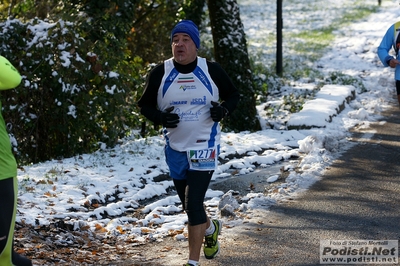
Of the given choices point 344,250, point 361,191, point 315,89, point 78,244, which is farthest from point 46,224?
point 315,89

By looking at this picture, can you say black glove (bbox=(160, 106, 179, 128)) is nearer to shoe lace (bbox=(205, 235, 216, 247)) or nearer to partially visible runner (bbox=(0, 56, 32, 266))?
shoe lace (bbox=(205, 235, 216, 247))

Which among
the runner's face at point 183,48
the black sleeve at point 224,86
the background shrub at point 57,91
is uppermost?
the runner's face at point 183,48

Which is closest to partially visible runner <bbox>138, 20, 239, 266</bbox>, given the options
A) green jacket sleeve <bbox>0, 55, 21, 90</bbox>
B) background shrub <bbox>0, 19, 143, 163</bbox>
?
green jacket sleeve <bbox>0, 55, 21, 90</bbox>

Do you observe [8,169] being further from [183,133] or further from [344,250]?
[344,250]

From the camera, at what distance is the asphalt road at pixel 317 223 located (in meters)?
5.93

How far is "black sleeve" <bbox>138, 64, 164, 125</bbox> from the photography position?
5.57 metres

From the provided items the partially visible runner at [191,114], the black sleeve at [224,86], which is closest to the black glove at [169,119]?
the partially visible runner at [191,114]

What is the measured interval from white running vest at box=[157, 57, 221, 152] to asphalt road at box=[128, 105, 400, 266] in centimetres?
102

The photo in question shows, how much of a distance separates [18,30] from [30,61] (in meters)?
0.47

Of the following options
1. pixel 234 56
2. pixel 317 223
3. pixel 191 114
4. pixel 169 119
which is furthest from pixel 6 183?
pixel 234 56

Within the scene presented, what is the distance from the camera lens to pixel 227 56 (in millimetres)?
13125

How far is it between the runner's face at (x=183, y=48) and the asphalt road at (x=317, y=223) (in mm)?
1635

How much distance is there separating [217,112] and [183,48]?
547 millimetres

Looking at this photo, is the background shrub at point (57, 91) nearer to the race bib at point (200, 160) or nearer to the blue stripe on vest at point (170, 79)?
the blue stripe on vest at point (170, 79)
